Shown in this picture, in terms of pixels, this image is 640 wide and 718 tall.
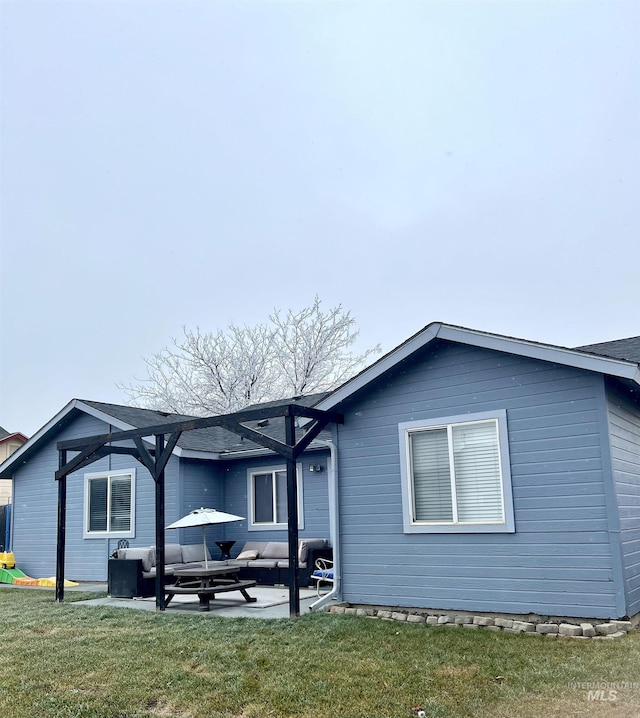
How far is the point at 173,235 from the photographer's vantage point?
85.7ft

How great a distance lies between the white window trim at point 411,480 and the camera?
7.52 m

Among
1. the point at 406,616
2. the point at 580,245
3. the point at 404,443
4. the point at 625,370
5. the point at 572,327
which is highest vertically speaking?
the point at 580,245

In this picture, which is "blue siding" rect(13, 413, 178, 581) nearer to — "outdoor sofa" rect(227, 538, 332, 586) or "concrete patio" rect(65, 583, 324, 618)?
"outdoor sofa" rect(227, 538, 332, 586)

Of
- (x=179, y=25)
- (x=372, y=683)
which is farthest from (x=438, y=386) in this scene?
(x=179, y=25)

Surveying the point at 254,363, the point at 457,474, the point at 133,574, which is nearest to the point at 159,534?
the point at 133,574

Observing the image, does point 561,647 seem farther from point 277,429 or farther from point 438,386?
point 277,429

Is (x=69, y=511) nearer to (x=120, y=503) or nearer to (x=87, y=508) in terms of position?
(x=87, y=508)

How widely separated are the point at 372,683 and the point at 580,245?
21.7 metres

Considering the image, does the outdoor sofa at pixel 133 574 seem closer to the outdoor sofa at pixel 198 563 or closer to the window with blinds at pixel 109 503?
the outdoor sofa at pixel 198 563

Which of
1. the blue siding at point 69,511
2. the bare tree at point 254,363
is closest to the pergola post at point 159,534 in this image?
the blue siding at point 69,511

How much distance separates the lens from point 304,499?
40.9 ft

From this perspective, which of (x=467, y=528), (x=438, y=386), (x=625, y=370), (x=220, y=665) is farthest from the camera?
(x=438, y=386)

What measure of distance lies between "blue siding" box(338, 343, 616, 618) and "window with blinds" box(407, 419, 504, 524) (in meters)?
0.19
